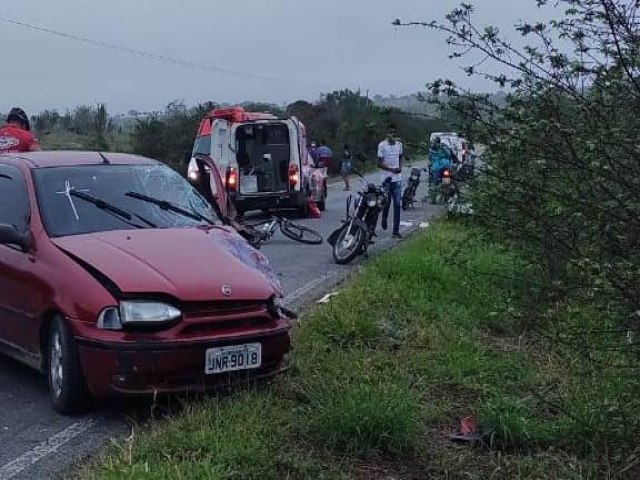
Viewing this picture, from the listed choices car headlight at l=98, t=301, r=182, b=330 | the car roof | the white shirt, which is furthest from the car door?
the white shirt

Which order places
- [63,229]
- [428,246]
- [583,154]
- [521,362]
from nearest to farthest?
1. [583,154]
2. [63,229]
3. [521,362]
4. [428,246]

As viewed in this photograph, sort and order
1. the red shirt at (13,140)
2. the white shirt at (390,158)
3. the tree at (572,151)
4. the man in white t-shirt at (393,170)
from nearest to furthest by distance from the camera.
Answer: the tree at (572,151) < the red shirt at (13,140) < the white shirt at (390,158) < the man in white t-shirt at (393,170)

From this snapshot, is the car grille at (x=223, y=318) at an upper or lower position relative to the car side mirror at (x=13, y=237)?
lower

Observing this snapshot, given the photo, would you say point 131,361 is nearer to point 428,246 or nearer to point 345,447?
point 345,447

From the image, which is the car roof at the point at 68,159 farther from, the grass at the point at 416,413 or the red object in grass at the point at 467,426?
the red object in grass at the point at 467,426

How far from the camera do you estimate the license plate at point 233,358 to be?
16.6 feet

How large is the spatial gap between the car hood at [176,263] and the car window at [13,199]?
0.50 meters

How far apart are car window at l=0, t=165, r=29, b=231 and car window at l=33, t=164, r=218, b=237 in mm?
122

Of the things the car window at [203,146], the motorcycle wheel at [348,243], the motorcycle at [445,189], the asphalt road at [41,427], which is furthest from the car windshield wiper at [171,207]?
the car window at [203,146]

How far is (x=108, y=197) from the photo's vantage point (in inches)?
242

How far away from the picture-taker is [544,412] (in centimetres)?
520

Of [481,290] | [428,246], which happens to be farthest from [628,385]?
[428,246]

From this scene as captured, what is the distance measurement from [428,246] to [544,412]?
6.00 m

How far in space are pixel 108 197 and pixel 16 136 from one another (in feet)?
18.7
